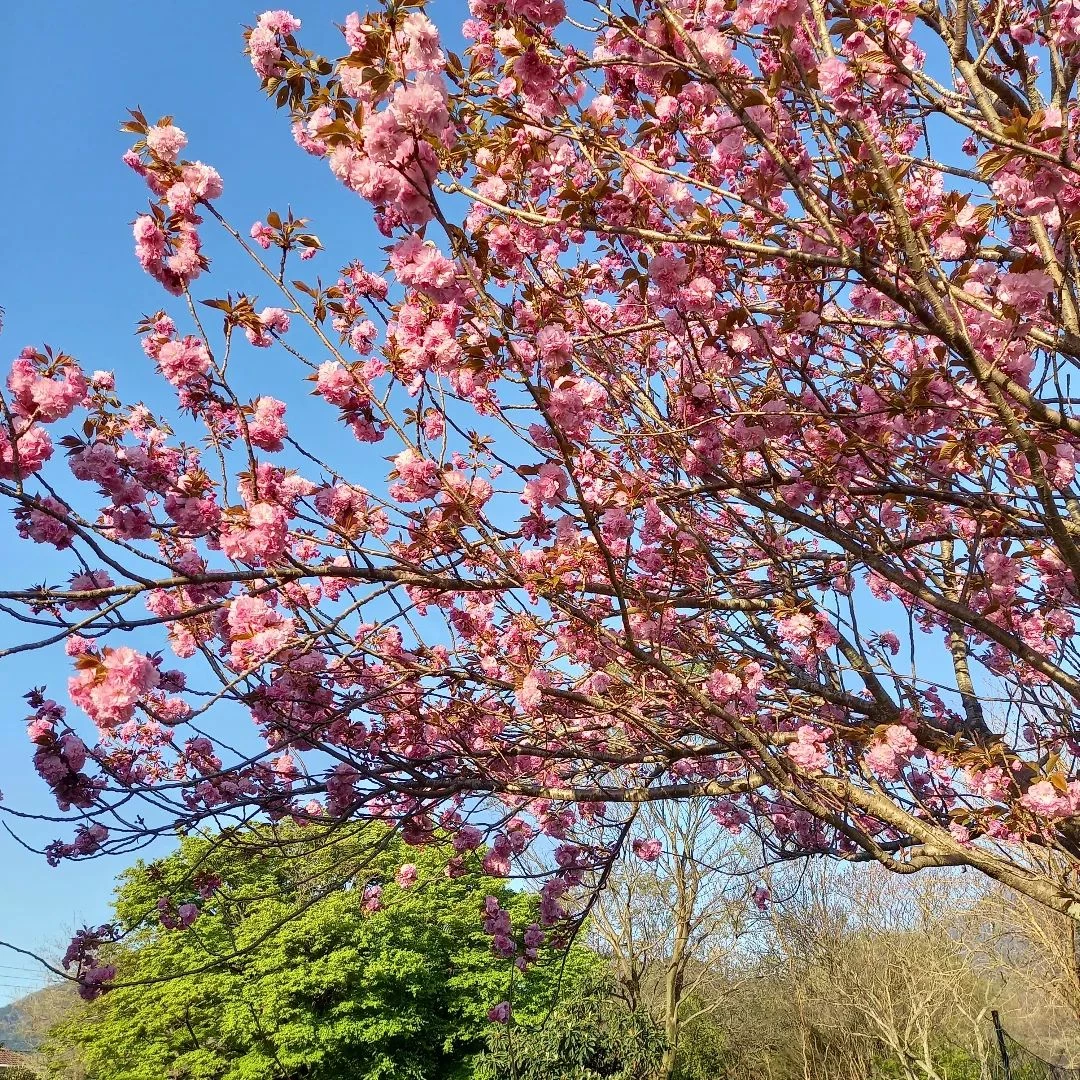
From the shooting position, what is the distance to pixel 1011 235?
3.61 meters

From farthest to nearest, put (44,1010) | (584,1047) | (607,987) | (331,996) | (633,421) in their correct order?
1. (44,1010)
2. (331,996)
3. (607,987)
4. (584,1047)
5. (633,421)

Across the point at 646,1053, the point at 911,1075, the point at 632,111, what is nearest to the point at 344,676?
the point at 632,111

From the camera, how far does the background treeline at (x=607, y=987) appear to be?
48.4ft

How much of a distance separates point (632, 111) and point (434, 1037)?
60.3 ft

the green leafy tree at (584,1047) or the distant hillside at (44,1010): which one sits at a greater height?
the distant hillside at (44,1010)

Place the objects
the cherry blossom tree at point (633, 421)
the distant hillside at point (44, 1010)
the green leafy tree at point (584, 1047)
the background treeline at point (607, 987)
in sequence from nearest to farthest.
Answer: the cherry blossom tree at point (633, 421)
the green leafy tree at point (584, 1047)
the background treeline at point (607, 987)
the distant hillside at point (44, 1010)

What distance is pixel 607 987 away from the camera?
556 inches

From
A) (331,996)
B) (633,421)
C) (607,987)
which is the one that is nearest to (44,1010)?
(331,996)

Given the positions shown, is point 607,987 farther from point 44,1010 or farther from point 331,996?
point 44,1010

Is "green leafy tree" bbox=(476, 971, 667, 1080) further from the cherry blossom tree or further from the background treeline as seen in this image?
the cherry blossom tree

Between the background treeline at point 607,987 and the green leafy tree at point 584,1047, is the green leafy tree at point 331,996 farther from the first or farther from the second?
the green leafy tree at point 584,1047

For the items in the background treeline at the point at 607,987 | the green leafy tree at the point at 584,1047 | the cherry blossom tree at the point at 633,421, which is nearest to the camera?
the cherry blossom tree at the point at 633,421

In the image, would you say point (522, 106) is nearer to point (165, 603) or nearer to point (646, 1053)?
point (165, 603)

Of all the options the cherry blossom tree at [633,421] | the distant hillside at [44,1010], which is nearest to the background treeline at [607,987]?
the distant hillside at [44,1010]
